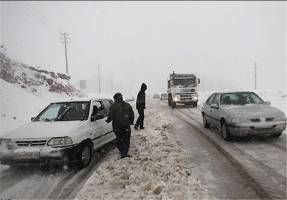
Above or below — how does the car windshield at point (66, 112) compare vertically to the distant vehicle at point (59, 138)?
above

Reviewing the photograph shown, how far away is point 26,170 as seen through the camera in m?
7.04

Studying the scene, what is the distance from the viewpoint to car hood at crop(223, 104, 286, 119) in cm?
900

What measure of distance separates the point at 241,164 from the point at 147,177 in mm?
2278

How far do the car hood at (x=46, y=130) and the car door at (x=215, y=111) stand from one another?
4.87 meters

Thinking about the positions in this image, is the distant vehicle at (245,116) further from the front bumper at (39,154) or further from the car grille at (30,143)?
the car grille at (30,143)

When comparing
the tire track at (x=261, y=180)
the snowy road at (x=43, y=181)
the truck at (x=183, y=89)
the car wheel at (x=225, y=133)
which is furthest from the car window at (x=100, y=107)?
the truck at (x=183, y=89)

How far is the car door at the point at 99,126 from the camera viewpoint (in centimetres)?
780

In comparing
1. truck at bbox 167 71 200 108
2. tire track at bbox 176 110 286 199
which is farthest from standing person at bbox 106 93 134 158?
truck at bbox 167 71 200 108

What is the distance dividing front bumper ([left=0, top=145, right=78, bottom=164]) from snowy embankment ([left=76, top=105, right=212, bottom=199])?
0.76 metres

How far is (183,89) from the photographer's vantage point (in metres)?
25.9

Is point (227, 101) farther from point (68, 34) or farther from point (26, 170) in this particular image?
point (68, 34)

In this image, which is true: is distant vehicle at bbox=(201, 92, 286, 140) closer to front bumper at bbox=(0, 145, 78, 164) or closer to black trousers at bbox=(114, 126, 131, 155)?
black trousers at bbox=(114, 126, 131, 155)

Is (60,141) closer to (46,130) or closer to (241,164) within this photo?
(46,130)

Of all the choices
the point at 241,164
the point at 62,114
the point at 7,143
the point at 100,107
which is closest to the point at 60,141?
the point at 7,143
